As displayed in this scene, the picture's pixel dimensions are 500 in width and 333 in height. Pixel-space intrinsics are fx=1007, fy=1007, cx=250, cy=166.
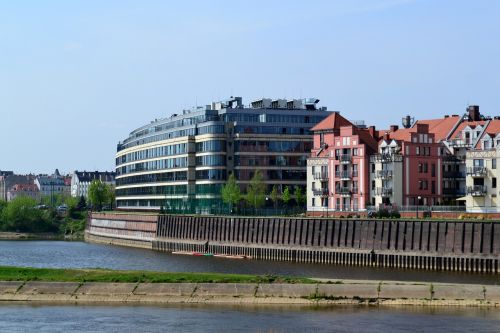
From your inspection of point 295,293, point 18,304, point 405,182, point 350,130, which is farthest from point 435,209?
point 18,304

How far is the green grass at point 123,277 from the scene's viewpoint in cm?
9911

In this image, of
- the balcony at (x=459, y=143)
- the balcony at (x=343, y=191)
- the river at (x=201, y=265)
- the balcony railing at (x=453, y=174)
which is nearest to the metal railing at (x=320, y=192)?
the balcony at (x=343, y=191)

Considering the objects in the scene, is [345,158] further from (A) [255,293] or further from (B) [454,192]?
(A) [255,293]

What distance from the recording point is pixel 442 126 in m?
191

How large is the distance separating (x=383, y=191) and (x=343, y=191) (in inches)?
425

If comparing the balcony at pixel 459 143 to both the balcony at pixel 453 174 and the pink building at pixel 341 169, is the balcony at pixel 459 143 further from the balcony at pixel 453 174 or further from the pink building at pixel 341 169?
the pink building at pixel 341 169

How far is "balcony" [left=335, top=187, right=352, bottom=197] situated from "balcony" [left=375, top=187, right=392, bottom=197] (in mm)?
7138

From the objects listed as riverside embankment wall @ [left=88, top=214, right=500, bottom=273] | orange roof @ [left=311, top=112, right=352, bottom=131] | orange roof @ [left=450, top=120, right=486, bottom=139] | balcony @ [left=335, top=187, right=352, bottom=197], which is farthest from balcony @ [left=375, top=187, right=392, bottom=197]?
orange roof @ [left=311, top=112, right=352, bottom=131]

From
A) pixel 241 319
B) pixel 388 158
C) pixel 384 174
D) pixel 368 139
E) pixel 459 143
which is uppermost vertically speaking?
pixel 368 139

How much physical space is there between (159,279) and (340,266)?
1910 inches

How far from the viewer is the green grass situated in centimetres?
9911

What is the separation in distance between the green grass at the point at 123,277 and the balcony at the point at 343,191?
81.4 metres

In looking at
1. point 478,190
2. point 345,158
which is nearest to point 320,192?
point 345,158

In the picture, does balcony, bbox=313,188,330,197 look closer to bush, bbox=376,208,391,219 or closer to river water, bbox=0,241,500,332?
bush, bbox=376,208,391,219
